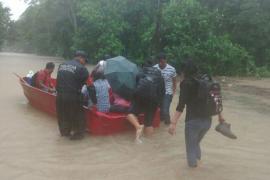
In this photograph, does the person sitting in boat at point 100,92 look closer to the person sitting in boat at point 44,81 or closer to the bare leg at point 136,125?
the bare leg at point 136,125

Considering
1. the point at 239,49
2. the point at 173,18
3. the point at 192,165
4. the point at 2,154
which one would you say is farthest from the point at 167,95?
the point at 239,49

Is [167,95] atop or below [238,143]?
atop

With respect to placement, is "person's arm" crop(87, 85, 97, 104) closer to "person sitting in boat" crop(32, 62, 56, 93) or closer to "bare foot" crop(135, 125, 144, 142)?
"bare foot" crop(135, 125, 144, 142)

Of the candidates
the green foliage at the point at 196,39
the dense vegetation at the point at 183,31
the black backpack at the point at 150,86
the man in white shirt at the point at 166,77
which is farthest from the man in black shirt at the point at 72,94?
the green foliage at the point at 196,39

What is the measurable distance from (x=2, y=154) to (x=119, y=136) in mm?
2345

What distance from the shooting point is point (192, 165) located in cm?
682

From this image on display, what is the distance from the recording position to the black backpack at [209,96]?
6.25 metres

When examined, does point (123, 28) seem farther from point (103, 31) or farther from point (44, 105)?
point (44, 105)

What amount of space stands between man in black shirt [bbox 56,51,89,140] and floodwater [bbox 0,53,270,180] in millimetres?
305

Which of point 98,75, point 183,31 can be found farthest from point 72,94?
point 183,31

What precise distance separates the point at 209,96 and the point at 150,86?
2.37 m

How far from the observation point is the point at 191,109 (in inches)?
255

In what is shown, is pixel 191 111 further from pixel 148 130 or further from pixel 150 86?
pixel 148 130

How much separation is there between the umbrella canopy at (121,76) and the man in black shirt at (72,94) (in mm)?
1215
